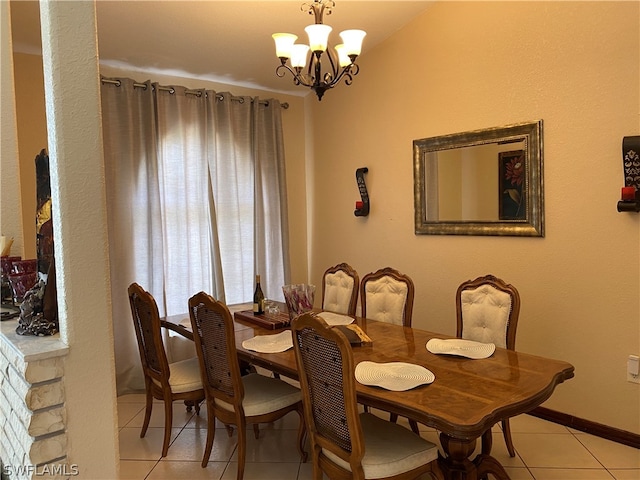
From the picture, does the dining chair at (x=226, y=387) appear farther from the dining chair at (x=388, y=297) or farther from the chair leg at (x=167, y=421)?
the dining chair at (x=388, y=297)

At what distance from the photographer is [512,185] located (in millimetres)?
3305

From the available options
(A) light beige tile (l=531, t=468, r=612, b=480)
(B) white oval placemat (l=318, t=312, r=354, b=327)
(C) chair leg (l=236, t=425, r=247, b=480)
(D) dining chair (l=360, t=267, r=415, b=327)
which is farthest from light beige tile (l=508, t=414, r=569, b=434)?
(C) chair leg (l=236, t=425, r=247, b=480)

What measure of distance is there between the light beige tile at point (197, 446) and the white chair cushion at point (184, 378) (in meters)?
0.38

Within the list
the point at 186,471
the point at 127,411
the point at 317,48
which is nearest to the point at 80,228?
the point at 317,48

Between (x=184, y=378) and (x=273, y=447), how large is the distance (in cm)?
69

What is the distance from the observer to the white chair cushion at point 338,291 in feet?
11.4

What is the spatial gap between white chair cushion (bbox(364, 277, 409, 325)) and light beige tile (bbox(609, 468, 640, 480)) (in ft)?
4.52

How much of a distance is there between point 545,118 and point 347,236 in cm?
213

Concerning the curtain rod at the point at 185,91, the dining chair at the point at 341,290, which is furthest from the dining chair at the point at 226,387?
the curtain rod at the point at 185,91

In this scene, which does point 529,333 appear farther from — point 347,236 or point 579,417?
point 347,236

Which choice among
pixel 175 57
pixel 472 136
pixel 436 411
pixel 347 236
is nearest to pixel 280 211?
pixel 347 236

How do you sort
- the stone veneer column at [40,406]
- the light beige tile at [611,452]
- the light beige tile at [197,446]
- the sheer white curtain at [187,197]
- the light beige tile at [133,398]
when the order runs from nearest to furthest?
the stone veneer column at [40,406] < the light beige tile at [611,452] < the light beige tile at [197,446] < the light beige tile at [133,398] < the sheer white curtain at [187,197]

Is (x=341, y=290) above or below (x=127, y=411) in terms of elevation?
above

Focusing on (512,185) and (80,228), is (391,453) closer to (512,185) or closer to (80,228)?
(80,228)
